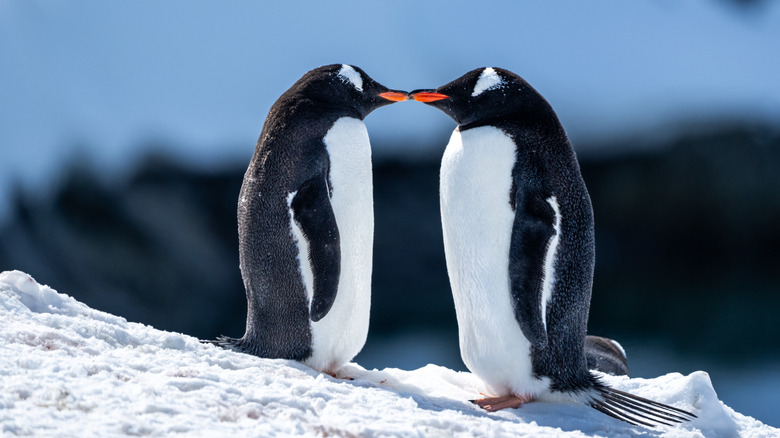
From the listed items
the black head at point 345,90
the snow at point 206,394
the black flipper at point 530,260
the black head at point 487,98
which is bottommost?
the snow at point 206,394

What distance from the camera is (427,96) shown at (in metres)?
2.69

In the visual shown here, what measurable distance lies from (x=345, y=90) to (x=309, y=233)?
0.60m

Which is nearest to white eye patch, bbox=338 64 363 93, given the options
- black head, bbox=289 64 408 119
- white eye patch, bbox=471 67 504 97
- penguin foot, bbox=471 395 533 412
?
black head, bbox=289 64 408 119

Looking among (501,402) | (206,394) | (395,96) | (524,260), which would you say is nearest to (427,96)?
(395,96)

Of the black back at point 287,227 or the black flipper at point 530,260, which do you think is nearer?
the black flipper at point 530,260

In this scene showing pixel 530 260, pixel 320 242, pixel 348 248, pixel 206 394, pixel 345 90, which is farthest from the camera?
pixel 345 90

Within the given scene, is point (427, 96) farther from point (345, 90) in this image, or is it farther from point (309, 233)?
point (309, 233)

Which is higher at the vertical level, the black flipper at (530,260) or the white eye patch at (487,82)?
the white eye patch at (487,82)

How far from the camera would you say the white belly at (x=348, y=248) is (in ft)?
8.47

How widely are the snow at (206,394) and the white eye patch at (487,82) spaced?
1.09m

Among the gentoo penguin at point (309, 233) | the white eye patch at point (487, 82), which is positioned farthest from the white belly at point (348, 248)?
the white eye patch at point (487, 82)

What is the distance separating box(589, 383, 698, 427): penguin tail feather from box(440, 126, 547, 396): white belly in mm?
200

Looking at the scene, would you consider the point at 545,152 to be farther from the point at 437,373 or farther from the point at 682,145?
the point at 682,145

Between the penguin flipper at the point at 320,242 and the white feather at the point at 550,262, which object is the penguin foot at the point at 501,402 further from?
the penguin flipper at the point at 320,242
